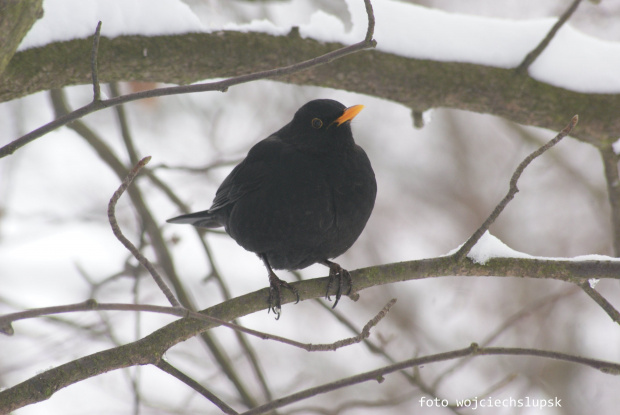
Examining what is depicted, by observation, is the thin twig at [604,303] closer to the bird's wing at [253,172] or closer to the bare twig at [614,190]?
the bare twig at [614,190]

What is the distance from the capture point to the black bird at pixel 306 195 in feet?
11.1

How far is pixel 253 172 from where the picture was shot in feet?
12.3

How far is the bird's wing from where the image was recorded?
3666 mm

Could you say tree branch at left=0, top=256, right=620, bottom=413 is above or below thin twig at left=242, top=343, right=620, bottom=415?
above

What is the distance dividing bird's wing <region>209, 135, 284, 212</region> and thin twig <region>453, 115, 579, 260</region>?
134 centimetres

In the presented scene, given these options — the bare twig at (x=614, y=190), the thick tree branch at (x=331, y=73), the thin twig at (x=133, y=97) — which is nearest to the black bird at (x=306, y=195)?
the thick tree branch at (x=331, y=73)

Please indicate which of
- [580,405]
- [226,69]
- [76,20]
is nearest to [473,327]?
[580,405]

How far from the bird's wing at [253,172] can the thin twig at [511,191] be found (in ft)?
4.41

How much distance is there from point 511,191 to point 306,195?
50.9 inches

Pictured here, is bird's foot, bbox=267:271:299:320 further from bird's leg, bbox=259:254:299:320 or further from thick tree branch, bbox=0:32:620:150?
thick tree branch, bbox=0:32:620:150

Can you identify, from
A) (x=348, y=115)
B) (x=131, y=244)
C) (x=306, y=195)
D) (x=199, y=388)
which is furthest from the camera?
(x=348, y=115)

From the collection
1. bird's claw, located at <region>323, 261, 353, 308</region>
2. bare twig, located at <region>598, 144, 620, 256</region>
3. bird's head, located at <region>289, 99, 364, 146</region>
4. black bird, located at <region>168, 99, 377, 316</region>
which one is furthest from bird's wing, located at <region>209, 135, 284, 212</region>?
bare twig, located at <region>598, 144, 620, 256</region>

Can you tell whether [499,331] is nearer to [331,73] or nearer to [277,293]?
[277,293]

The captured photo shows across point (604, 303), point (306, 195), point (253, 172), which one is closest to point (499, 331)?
point (604, 303)
